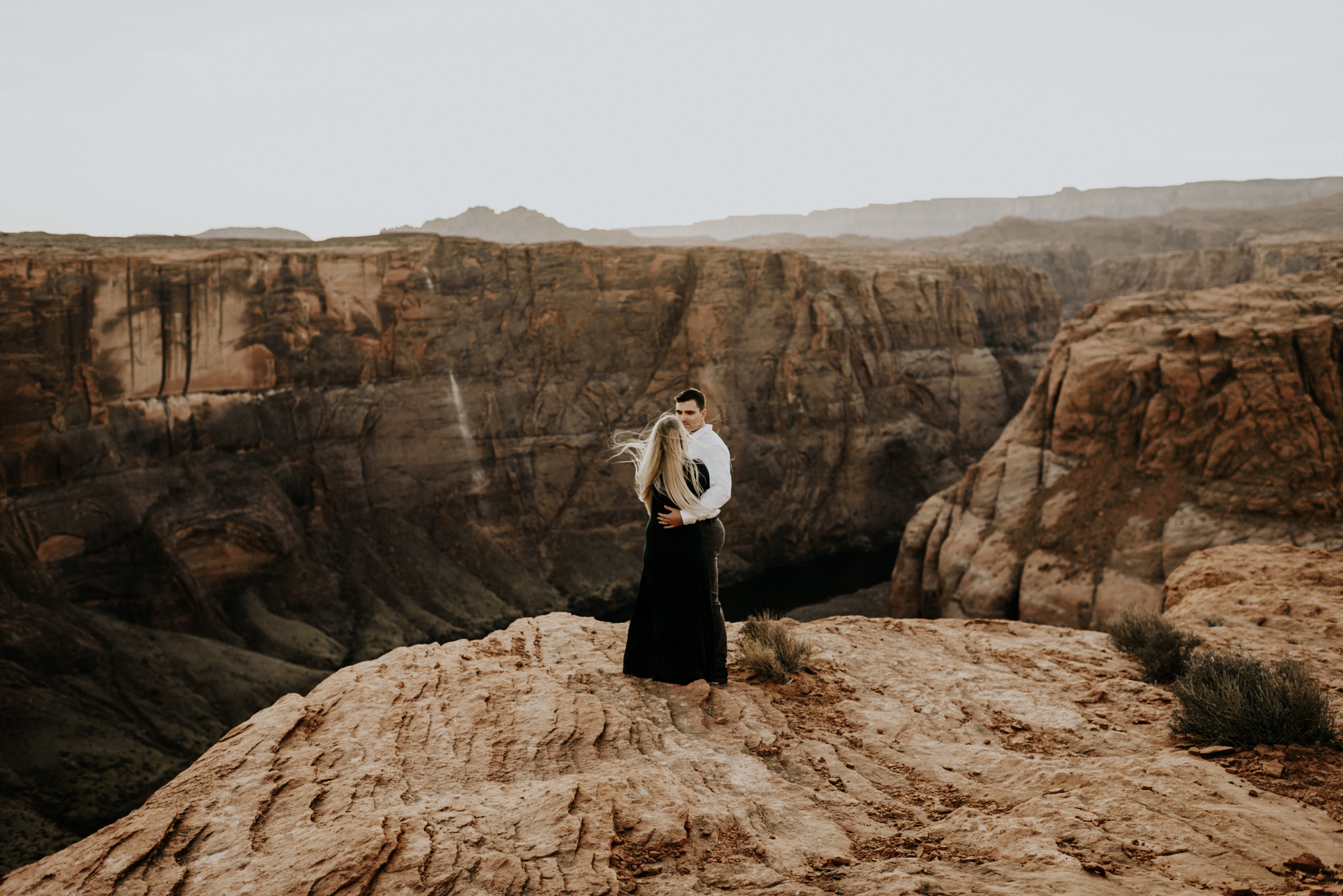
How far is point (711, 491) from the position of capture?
556 cm

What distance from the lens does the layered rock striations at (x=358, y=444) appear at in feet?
64.4

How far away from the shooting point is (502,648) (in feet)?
22.2

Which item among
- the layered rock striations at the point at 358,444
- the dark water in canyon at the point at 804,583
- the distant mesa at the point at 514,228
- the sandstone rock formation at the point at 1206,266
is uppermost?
the distant mesa at the point at 514,228

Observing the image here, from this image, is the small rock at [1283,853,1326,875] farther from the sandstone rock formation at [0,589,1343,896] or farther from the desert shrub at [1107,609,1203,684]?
the desert shrub at [1107,609,1203,684]

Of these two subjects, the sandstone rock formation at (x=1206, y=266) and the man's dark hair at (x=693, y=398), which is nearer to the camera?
the man's dark hair at (x=693, y=398)

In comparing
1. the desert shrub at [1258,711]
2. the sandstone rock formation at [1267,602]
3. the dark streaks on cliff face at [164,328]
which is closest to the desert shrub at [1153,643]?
the sandstone rock formation at [1267,602]

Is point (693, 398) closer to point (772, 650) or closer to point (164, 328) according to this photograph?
point (772, 650)

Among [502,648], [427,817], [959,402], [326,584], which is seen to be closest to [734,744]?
[427,817]

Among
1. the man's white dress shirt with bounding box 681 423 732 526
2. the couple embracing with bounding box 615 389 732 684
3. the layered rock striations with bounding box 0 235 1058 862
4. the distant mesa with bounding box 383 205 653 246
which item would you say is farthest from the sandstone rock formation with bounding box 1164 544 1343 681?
the distant mesa with bounding box 383 205 653 246

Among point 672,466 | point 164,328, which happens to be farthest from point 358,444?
point 672,466

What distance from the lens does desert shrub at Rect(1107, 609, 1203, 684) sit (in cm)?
633

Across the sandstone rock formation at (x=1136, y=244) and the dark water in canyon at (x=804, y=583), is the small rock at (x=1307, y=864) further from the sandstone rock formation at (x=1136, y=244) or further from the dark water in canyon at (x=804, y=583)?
the sandstone rock formation at (x=1136, y=244)

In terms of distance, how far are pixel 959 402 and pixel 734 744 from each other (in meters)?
41.5

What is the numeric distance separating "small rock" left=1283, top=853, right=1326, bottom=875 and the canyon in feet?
0.05
